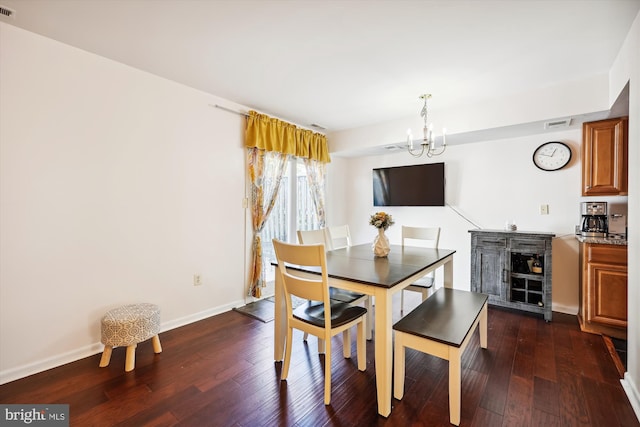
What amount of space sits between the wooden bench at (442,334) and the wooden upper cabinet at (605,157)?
6.06 ft

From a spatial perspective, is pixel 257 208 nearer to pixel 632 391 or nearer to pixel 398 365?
pixel 398 365

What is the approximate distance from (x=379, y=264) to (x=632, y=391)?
1.68m

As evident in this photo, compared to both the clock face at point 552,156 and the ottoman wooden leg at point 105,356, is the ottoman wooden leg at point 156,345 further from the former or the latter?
the clock face at point 552,156

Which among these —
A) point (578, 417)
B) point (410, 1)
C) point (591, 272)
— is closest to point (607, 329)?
point (591, 272)

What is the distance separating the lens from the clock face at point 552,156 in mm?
3082

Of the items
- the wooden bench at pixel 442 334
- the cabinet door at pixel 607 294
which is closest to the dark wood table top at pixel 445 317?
the wooden bench at pixel 442 334

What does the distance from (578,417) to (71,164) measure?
378 cm

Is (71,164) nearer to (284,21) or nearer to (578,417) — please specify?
(284,21)

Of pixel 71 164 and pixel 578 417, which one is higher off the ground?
pixel 71 164

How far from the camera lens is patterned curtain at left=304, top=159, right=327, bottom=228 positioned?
13.6 feet

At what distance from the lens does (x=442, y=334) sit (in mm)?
1604

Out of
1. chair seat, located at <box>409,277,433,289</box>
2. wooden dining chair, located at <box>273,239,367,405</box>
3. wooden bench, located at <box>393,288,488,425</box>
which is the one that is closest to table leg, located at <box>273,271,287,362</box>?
wooden dining chair, located at <box>273,239,367,405</box>

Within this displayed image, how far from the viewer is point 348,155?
4.64m

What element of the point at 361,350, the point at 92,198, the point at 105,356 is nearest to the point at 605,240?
the point at 361,350
